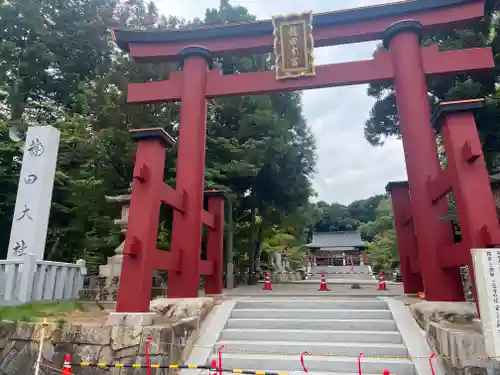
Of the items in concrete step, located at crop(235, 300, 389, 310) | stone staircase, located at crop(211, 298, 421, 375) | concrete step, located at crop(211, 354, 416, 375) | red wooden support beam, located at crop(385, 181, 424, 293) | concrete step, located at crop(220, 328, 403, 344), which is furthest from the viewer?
red wooden support beam, located at crop(385, 181, 424, 293)

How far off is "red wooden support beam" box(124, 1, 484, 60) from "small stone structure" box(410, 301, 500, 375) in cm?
530

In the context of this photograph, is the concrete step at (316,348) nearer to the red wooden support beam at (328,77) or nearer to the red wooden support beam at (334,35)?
the red wooden support beam at (328,77)

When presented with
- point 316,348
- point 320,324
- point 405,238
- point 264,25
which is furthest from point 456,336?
point 264,25

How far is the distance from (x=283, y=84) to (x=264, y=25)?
1.43 meters

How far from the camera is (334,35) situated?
7.69 meters

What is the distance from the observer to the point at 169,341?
181 inches

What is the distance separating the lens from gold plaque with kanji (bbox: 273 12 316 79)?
739 centimetres

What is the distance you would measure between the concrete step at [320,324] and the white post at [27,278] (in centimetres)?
421

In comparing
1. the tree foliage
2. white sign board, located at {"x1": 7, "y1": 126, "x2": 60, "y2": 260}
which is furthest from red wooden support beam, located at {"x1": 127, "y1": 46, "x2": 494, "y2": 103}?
the tree foliage

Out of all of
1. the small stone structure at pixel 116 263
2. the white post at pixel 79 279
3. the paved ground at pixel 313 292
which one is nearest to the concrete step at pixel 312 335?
the paved ground at pixel 313 292

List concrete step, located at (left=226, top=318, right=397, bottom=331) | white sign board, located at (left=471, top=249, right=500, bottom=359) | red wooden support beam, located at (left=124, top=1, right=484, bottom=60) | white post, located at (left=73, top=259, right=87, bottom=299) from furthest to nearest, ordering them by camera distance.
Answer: white post, located at (left=73, top=259, right=87, bottom=299), red wooden support beam, located at (left=124, top=1, right=484, bottom=60), concrete step, located at (left=226, top=318, right=397, bottom=331), white sign board, located at (left=471, top=249, right=500, bottom=359)

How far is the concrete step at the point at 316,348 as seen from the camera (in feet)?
15.1

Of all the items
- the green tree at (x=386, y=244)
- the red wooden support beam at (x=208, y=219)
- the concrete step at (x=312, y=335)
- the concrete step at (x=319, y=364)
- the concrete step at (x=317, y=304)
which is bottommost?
the concrete step at (x=319, y=364)

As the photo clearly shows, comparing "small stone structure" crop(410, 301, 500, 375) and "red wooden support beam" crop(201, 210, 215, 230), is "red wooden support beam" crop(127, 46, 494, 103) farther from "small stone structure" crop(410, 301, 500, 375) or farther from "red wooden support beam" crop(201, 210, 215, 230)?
"small stone structure" crop(410, 301, 500, 375)
